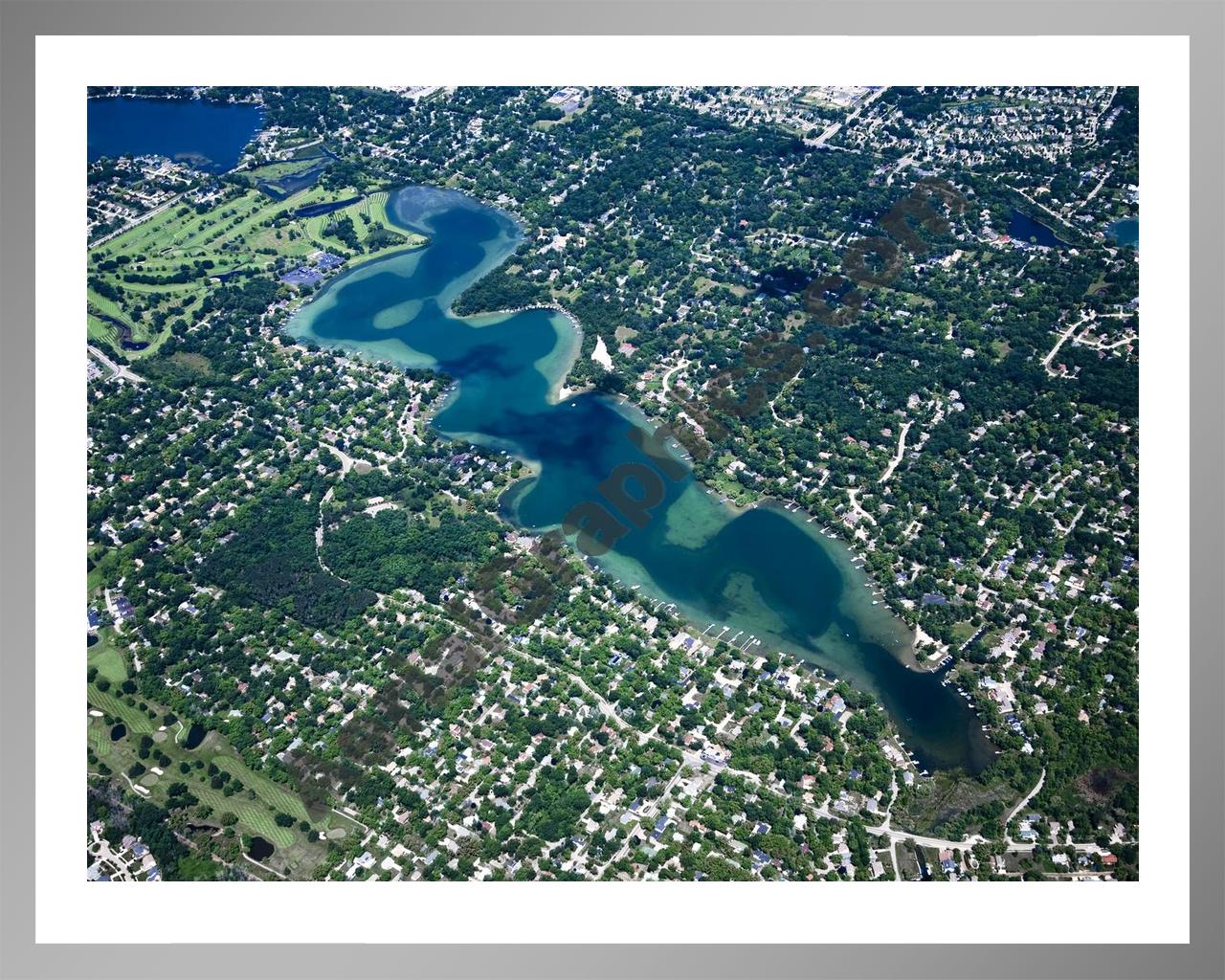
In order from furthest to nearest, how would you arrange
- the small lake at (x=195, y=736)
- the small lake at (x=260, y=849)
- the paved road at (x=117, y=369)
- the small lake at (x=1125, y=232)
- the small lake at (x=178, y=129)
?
1. the small lake at (x=178, y=129)
2. the small lake at (x=1125, y=232)
3. the paved road at (x=117, y=369)
4. the small lake at (x=195, y=736)
5. the small lake at (x=260, y=849)

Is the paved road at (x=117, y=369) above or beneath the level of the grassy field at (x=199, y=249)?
beneath

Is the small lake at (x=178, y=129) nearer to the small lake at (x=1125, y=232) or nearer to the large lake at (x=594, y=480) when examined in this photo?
the large lake at (x=594, y=480)

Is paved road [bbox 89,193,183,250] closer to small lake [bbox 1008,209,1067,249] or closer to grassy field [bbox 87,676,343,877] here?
grassy field [bbox 87,676,343,877]

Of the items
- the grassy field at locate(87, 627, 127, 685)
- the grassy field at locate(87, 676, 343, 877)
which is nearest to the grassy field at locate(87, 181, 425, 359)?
the grassy field at locate(87, 627, 127, 685)

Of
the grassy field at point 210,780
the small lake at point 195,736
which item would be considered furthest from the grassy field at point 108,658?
the small lake at point 195,736
